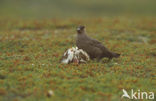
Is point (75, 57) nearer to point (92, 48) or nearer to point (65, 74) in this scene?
point (92, 48)

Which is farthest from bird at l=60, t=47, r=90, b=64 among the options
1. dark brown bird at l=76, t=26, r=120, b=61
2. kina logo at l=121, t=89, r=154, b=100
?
kina logo at l=121, t=89, r=154, b=100

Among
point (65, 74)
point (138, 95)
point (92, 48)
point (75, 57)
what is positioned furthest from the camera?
point (92, 48)

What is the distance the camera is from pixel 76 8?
50.7 metres

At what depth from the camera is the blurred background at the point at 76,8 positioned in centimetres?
4603

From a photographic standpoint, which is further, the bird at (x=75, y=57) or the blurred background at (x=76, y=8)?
the blurred background at (x=76, y=8)

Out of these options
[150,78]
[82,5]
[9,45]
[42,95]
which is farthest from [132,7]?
[42,95]

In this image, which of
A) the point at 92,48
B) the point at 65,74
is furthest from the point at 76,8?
the point at 65,74

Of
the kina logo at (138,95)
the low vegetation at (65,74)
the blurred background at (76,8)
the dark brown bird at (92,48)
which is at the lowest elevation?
the kina logo at (138,95)

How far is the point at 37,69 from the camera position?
11.6 metres

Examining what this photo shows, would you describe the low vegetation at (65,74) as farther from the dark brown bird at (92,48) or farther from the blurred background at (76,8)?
the blurred background at (76,8)

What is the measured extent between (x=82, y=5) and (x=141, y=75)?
42815 millimetres

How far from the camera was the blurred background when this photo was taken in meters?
46.0

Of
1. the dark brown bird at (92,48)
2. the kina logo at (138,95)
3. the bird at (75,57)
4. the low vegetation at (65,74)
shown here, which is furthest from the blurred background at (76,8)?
the kina logo at (138,95)

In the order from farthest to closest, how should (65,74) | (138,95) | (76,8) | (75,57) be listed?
(76,8) → (75,57) → (65,74) → (138,95)
